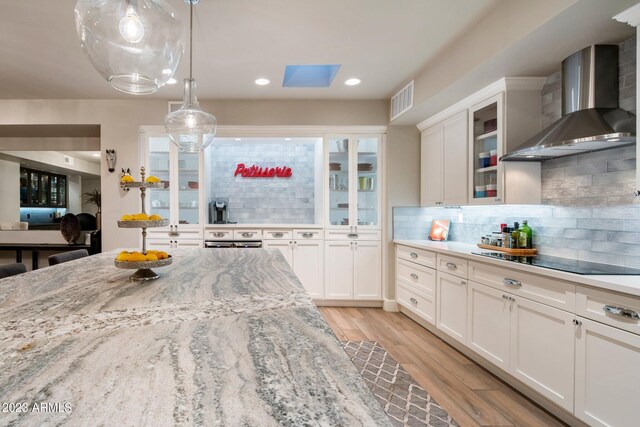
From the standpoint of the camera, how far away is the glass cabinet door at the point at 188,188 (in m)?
4.29

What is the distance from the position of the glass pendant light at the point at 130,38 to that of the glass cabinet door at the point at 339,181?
3164 mm

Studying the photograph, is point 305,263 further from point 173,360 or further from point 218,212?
point 173,360

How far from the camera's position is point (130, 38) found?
1146mm

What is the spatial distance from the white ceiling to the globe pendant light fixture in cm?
51

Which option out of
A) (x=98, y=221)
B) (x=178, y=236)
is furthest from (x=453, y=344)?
(x=98, y=221)

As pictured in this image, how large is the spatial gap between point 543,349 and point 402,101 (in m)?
2.74

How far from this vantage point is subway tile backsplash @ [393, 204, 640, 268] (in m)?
2.06

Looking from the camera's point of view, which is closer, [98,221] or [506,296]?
[506,296]

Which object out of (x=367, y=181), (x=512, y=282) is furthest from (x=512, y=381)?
(x=367, y=181)

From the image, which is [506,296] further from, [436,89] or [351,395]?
[351,395]

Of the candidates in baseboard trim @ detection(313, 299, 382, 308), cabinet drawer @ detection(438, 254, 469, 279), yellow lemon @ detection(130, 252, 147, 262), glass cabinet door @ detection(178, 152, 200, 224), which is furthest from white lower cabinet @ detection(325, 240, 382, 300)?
yellow lemon @ detection(130, 252, 147, 262)

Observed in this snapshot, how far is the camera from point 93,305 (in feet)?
3.85

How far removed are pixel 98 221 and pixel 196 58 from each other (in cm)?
301

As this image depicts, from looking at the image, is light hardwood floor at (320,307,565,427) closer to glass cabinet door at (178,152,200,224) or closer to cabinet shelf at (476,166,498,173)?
cabinet shelf at (476,166,498,173)
